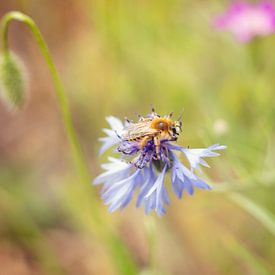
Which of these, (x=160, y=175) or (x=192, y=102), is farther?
(x=192, y=102)

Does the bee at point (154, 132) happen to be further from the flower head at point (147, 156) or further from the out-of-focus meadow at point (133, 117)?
the out-of-focus meadow at point (133, 117)

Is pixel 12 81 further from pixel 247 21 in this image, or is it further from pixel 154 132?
pixel 247 21

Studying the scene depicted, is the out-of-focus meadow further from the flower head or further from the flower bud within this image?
the flower head

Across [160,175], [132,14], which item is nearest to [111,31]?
[132,14]

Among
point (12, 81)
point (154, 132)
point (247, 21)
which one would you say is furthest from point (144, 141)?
point (247, 21)

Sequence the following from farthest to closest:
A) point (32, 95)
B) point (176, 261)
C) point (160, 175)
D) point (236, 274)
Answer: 1. point (32, 95)
2. point (176, 261)
3. point (236, 274)
4. point (160, 175)

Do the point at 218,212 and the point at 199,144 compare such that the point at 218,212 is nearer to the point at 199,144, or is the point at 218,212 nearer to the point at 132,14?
the point at 199,144

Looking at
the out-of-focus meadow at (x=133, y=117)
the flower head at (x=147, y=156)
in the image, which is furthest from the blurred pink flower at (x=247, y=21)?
the flower head at (x=147, y=156)
